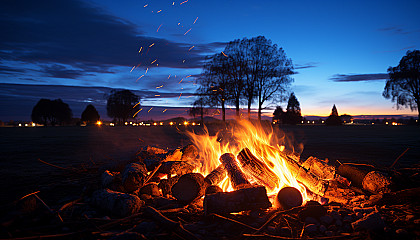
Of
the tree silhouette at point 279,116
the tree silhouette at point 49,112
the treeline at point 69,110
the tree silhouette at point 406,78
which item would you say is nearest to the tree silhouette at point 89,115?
the treeline at point 69,110

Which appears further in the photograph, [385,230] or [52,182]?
[52,182]

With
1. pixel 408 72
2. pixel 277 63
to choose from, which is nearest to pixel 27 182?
pixel 277 63

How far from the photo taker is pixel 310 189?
379cm

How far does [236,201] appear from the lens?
10.1 feet

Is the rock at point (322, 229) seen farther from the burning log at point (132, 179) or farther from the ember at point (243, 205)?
the burning log at point (132, 179)

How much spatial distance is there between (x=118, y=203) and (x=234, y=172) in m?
1.87

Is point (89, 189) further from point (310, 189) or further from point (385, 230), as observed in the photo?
point (385, 230)

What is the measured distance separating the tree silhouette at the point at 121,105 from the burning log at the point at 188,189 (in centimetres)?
7986

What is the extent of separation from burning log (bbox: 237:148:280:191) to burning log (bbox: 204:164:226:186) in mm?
369

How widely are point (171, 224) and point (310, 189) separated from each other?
2.29m

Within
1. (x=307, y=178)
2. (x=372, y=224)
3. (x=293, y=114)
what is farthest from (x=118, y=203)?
(x=293, y=114)

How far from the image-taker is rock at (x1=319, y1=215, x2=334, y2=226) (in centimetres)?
290

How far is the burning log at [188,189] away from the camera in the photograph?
142 inches

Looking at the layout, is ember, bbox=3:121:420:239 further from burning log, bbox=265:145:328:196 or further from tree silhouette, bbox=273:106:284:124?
tree silhouette, bbox=273:106:284:124
